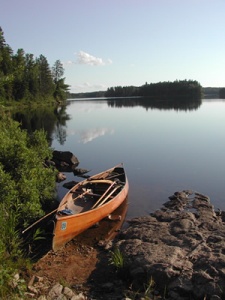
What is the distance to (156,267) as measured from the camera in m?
8.88

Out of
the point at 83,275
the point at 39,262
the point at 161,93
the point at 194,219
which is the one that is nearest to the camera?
the point at 83,275

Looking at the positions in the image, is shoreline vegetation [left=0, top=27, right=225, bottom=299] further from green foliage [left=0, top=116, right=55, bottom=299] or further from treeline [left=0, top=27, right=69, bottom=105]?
treeline [left=0, top=27, right=69, bottom=105]

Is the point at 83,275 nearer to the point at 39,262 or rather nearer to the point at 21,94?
the point at 39,262

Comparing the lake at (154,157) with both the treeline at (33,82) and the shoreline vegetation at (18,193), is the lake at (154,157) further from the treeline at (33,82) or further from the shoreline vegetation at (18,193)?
the treeline at (33,82)

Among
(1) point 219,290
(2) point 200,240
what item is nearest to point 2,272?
(1) point 219,290

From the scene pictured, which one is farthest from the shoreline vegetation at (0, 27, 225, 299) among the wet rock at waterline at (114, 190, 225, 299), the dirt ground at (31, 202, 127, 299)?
the wet rock at waterline at (114, 190, 225, 299)

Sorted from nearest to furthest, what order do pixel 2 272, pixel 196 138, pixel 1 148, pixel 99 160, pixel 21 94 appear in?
pixel 2 272 < pixel 1 148 < pixel 99 160 < pixel 196 138 < pixel 21 94

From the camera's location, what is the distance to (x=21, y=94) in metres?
88.9

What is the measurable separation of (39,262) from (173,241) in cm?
497

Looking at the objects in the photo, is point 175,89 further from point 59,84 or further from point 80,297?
point 80,297

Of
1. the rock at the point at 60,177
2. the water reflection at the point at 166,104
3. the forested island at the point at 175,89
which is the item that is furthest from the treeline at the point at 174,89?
the rock at the point at 60,177

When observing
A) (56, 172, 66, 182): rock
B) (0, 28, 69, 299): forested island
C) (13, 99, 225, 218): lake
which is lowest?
(13, 99, 225, 218): lake

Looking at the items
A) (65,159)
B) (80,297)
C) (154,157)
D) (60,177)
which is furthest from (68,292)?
(154,157)

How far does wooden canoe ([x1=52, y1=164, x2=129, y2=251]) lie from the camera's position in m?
11.3
